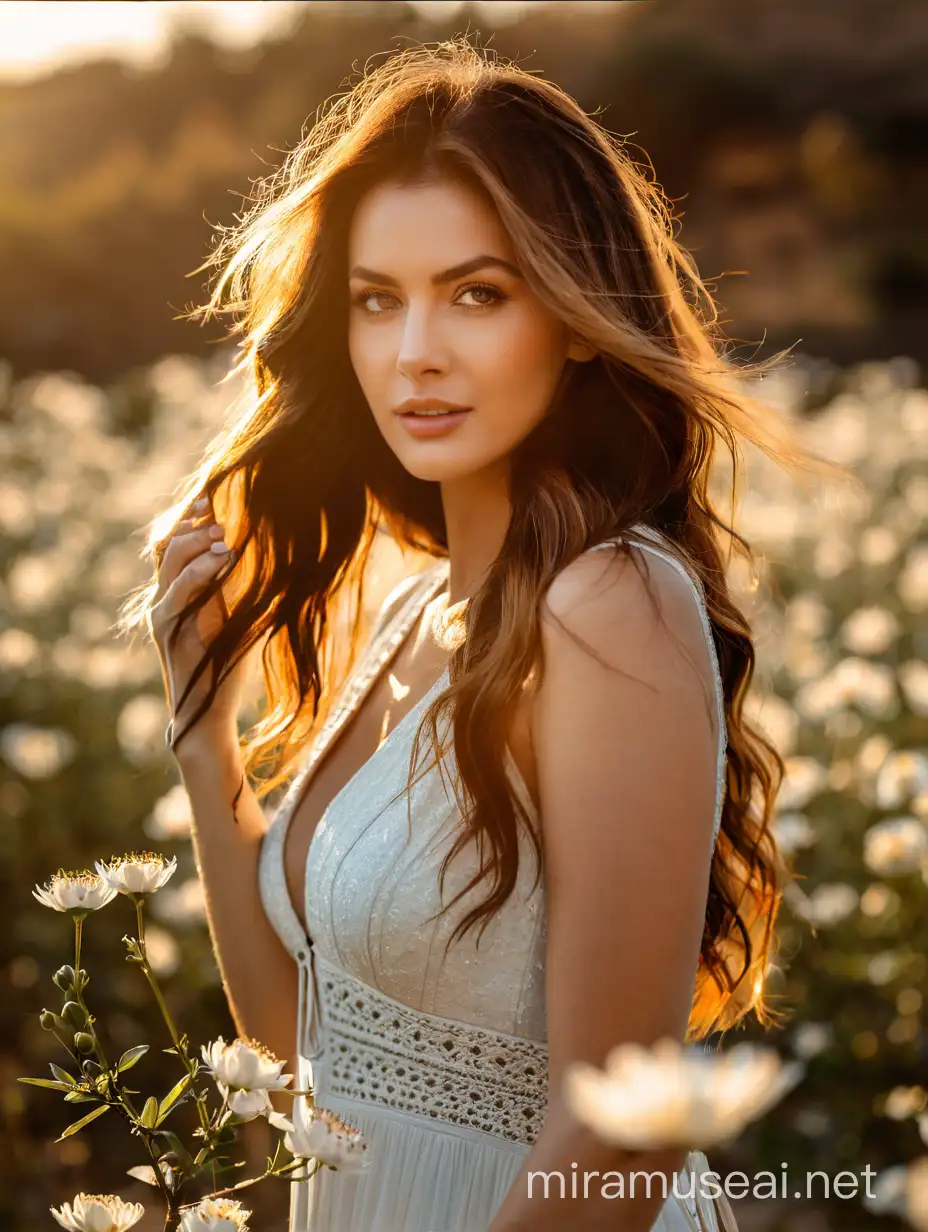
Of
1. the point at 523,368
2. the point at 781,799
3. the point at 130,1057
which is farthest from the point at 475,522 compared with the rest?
the point at 781,799

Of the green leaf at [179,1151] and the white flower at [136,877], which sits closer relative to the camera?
the green leaf at [179,1151]

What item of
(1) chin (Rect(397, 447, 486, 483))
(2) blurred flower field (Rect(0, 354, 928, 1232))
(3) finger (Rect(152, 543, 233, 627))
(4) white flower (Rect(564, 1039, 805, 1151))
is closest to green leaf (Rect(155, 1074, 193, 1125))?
(4) white flower (Rect(564, 1039, 805, 1151))

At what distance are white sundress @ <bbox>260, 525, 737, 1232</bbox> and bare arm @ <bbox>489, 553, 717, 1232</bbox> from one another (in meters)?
0.12

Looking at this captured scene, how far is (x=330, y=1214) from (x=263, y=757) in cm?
83

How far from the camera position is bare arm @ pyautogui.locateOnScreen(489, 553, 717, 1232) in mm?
1424

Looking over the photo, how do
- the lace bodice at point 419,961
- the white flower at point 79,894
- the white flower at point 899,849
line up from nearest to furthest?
the white flower at point 79,894
the lace bodice at point 419,961
the white flower at point 899,849

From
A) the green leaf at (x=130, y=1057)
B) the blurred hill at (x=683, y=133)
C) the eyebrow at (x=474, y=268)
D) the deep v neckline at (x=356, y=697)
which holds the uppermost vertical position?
the blurred hill at (x=683, y=133)

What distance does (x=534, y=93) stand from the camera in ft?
6.08

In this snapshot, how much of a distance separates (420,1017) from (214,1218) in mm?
685

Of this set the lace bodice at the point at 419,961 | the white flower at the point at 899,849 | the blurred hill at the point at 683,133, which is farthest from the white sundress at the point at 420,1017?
the blurred hill at the point at 683,133

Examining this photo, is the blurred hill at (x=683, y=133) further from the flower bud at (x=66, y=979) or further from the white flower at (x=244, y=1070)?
the white flower at (x=244, y=1070)

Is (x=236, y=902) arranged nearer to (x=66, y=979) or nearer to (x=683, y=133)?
(x=66, y=979)

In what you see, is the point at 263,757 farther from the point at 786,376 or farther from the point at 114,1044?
the point at 786,376

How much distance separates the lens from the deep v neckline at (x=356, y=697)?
2053 millimetres
